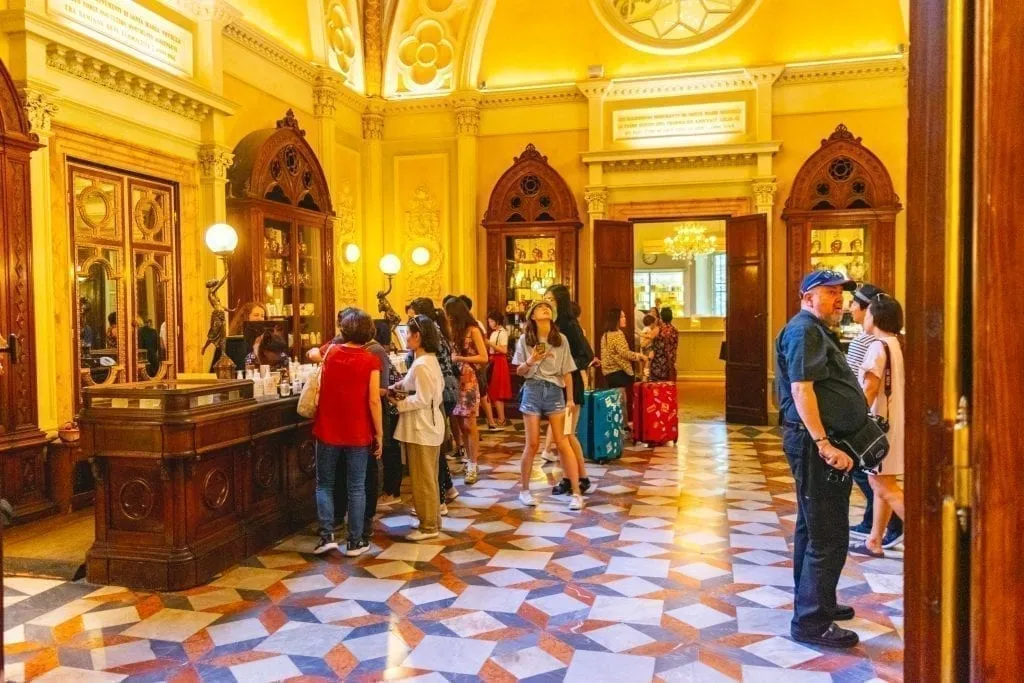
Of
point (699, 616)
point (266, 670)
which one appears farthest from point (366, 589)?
point (699, 616)

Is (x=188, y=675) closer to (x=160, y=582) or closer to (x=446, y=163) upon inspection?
(x=160, y=582)

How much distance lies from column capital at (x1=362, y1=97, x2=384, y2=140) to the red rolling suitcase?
19.2 feet

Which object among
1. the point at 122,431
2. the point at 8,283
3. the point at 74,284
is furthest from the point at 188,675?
the point at 74,284

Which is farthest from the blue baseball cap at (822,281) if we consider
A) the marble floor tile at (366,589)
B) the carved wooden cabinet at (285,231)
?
the carved wooden cabinet at (285,231)

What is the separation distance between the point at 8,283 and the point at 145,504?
240 centimetres

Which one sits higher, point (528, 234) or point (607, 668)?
point (528, 234)

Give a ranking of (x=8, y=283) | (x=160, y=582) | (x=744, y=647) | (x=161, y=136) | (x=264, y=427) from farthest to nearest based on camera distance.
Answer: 1. (x=161, y=136)
2. (x=8, y=283)
3. (x=264, y=427)
4. (x=160, y=582)
5. (x=744, y=647)

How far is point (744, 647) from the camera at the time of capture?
339 cm

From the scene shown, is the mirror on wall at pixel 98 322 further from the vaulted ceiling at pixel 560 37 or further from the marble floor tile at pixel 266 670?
the vaulted ceiling at pixel 560 37

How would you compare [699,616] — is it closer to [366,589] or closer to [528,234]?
[366,589]

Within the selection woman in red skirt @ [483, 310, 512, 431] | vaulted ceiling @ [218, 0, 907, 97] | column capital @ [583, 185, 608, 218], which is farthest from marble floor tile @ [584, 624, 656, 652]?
vaulted ceiling @ [218, 0, 907, 97]

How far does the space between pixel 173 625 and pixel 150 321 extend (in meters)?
3.97

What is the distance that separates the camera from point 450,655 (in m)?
3.35

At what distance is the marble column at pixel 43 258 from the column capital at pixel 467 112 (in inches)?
243
